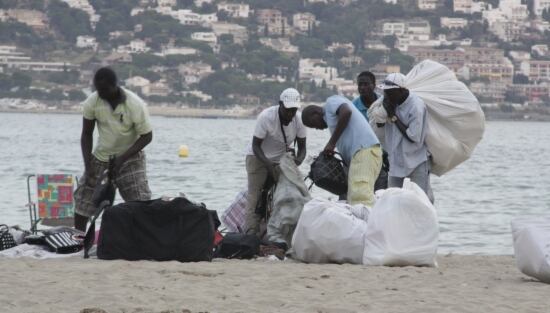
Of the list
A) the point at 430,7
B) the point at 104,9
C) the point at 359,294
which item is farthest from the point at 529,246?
the point at 430,7

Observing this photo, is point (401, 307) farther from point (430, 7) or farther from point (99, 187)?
point (430, 7)

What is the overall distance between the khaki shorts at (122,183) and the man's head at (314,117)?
3.00ft

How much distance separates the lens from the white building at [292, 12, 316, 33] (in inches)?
4966

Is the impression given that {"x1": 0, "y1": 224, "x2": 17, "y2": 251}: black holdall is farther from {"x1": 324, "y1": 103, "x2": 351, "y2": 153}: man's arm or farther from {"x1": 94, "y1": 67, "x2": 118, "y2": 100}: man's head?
{"x1": 324, "y1": 103, "x2": 351, "y2": 153}: man's arm

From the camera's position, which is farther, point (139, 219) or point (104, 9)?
point (104, 9)

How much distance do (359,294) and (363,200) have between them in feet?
5.72

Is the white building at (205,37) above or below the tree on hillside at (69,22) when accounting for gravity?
below

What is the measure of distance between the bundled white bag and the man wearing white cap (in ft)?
1.49

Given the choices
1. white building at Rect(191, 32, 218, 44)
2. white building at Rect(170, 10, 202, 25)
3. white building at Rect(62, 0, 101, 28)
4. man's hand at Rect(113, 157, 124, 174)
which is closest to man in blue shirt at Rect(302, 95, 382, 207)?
man's hand at Rect(113, 157, 124, 174)

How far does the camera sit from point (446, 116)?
8.50m

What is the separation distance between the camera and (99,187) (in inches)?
322

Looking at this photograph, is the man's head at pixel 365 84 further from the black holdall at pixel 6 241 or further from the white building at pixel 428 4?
the white building at pixel 428 4

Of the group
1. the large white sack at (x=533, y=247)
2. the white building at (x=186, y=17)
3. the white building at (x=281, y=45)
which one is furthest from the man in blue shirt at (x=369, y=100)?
the white building at (x=186, y=17)

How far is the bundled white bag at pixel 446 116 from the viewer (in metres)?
8.38
